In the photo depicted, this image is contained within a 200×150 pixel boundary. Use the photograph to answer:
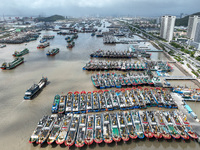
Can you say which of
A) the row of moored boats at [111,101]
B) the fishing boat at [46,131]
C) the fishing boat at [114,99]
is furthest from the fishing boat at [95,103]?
the fishing boat at [46,131]

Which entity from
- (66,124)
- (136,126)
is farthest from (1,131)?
(136,126)

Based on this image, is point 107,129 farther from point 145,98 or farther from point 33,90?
point 33,90

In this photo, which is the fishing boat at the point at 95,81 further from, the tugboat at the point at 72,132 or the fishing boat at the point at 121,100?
the tugboat at the point at 72,132

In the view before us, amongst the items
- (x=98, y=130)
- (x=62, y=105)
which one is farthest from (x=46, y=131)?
(x=98, y=130)

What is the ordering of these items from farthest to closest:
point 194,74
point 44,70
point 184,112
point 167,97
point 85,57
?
1. point 85,57
2. point 44,70
3. point 194,74
4. point 167,97
5. point 184,112

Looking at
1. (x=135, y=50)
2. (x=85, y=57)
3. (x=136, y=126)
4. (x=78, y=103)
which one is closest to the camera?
(x=136, y=126)

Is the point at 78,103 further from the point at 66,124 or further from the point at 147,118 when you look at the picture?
the point at 147,118
